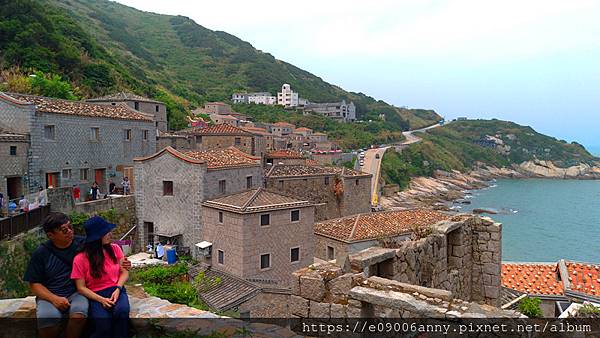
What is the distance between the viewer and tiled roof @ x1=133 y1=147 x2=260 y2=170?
922 inches

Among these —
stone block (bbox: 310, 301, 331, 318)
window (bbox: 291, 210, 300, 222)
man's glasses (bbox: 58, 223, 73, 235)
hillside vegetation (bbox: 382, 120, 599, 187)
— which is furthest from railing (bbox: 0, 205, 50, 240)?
hillside vegetation (bbox: 382, 120, 599, 187)

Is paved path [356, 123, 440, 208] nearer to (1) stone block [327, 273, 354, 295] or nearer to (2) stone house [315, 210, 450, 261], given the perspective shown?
(2) stone house [315, 210, 450, 261]

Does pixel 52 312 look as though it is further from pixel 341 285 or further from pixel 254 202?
pixel 254 202

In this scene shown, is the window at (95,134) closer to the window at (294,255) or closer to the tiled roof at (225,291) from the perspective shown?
the tiled roof at (225,291)

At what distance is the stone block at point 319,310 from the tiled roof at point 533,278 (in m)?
15.2

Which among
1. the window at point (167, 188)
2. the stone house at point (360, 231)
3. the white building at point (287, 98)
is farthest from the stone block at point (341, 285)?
the white building at point (287, 98)

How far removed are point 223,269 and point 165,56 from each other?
484ft

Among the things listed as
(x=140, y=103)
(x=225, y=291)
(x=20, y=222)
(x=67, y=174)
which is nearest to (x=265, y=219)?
(x=225, y=291)

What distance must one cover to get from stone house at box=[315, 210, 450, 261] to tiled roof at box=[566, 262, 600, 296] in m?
7.66

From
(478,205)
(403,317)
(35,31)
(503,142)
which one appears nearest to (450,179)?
(478,205)

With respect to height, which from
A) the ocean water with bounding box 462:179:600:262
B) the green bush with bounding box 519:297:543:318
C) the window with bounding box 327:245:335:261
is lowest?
the ocean water with bounding box 462:179:600:262

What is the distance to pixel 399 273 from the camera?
7.41 meters

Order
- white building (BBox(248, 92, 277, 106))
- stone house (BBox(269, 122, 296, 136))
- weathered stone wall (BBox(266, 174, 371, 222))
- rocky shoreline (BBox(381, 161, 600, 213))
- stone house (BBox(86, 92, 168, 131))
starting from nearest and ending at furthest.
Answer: weathered stone wall (BBox(266, 174, 371, 222)) → stone house (BBox(86, 92, 168, 131)) → rocky shoreline (BBox(381, 161, 600, 213)) → stone house (BBox(269, 122, 296, 136)) → white building (BBox(248, 92, 277, 106))

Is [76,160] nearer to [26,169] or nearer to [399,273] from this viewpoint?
[26,169]
